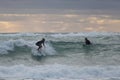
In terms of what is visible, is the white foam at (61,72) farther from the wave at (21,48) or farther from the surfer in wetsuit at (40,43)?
the wave at (21,48)

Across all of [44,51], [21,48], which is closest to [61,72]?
[44,51]

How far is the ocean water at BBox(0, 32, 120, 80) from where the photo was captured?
18.1m

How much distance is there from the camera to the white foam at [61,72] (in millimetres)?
17809

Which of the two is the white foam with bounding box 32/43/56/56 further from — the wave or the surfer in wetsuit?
the surfer in wetsuit

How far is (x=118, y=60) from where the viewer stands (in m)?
23.4

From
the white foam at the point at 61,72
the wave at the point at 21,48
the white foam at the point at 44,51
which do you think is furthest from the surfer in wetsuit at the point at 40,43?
the white foam at the point at 61,72

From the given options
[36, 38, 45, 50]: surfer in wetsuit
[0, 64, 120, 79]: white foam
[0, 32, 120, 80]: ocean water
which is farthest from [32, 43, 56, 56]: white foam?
[0, 64, 120, 79]: white foam

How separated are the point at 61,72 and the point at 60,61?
4.76 meters

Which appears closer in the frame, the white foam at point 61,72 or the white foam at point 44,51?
the white foam at point 61,72

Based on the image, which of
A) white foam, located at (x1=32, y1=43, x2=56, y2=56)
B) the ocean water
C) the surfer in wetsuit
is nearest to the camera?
the ocean water

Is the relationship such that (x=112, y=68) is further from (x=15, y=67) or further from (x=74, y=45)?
(x=74, y=45)

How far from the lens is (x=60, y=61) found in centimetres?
2330

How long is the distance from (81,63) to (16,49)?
7092mm

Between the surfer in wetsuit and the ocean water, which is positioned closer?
the ocean water
